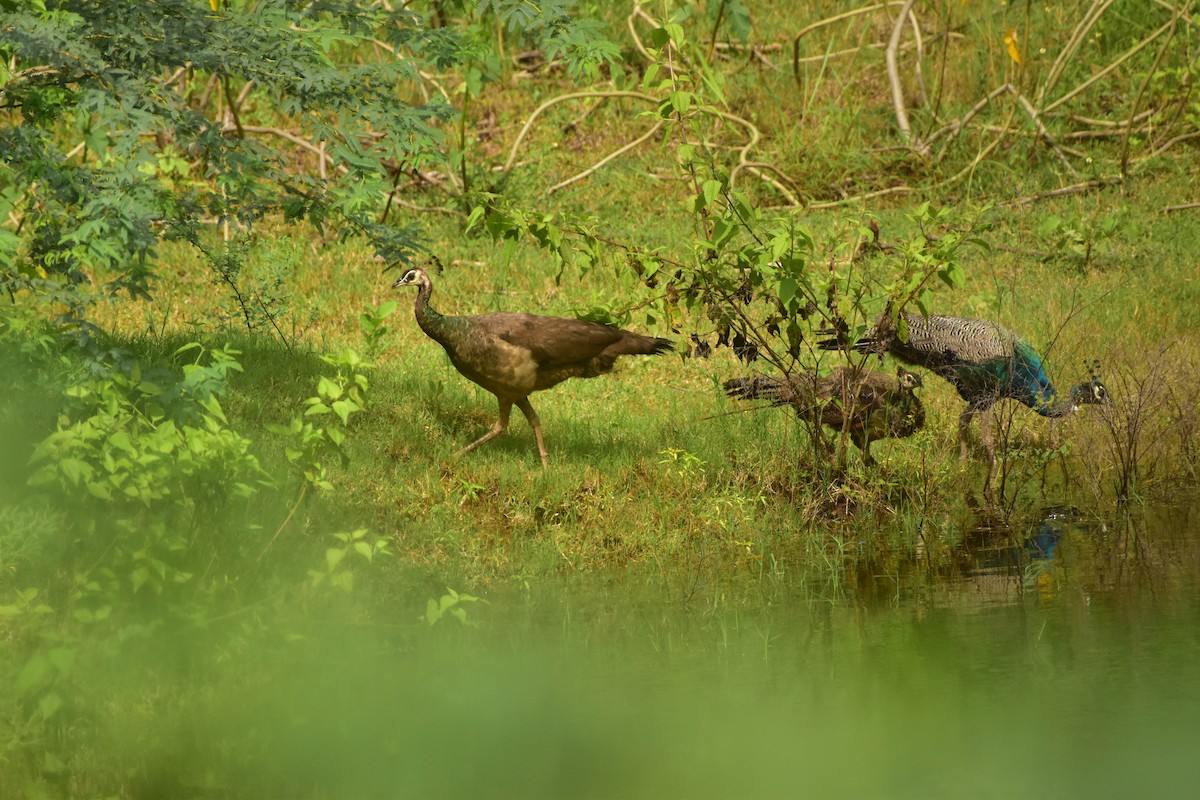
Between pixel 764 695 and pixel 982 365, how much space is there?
3758mm

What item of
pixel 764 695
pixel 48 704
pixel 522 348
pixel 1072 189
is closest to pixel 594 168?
pixel 1072 189

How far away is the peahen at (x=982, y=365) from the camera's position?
8961 mm

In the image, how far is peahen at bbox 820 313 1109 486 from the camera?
29.4 feet

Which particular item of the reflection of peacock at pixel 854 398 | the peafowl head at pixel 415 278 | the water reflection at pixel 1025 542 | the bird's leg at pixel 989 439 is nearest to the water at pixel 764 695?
the water reflection at pixel 1025 542

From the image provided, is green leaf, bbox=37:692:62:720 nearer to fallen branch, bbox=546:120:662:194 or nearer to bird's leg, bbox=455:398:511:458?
bird's leg, bbox=455:398:511:458

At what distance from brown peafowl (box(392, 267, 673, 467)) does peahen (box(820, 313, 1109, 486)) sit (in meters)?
1.22

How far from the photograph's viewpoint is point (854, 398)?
843cm

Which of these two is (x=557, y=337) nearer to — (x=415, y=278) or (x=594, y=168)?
(x=415, y=278)

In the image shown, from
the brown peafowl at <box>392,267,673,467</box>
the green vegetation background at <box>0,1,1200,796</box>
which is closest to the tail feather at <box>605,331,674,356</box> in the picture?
the brown peafowl at <box>392,267,673,467</box>

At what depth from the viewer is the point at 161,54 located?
744 cm

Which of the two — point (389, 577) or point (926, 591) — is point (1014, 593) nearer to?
point (926, 591)

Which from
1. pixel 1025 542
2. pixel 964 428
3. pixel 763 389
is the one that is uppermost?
pixel 763 389

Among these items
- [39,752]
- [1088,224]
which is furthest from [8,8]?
[1088,224]

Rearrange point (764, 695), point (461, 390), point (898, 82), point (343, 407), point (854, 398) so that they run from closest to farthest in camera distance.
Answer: point (764, 695)
point (343, 407)
point (854, 398)
point (461, 390)
point (898, 82)
